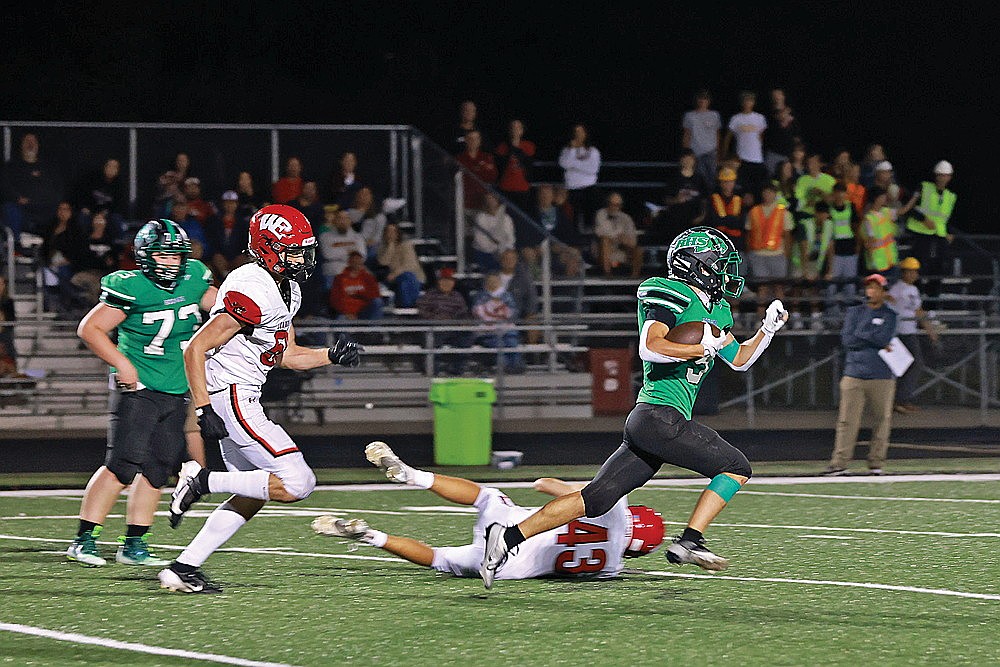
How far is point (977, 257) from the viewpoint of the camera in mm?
22828

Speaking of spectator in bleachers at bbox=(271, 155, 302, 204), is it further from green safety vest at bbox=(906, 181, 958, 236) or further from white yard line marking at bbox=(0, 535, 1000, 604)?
white yard line marking at bbox=(0, 535, 1000, 604)

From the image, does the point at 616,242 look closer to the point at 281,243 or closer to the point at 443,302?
the point at 443,302

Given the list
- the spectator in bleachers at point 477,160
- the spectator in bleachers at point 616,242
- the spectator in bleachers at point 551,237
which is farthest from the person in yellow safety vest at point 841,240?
the spectator in bleachers at point 477,160

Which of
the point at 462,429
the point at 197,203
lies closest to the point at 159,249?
the point at 462,429

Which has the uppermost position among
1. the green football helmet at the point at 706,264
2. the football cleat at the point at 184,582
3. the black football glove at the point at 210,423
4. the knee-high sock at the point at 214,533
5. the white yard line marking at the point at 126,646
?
the green football helmet at the point at 706,264

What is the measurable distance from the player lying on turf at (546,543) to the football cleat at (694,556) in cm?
33

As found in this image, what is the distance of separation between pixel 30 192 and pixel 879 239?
439 inches

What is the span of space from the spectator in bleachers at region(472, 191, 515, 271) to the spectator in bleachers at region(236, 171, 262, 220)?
9.16 feet

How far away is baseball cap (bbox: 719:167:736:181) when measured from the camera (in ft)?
68.3

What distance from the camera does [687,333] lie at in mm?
7598

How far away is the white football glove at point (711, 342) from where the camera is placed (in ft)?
24.5

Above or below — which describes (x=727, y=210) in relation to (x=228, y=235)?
above

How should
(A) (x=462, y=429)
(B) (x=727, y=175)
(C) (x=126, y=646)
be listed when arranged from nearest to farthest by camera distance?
(C) (x=126, y=646)
(A) (x=462, y=429)
(B) (x=727, y=175)

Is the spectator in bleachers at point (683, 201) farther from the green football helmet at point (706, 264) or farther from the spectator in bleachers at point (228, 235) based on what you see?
the green football helmet at point (706, 264)
